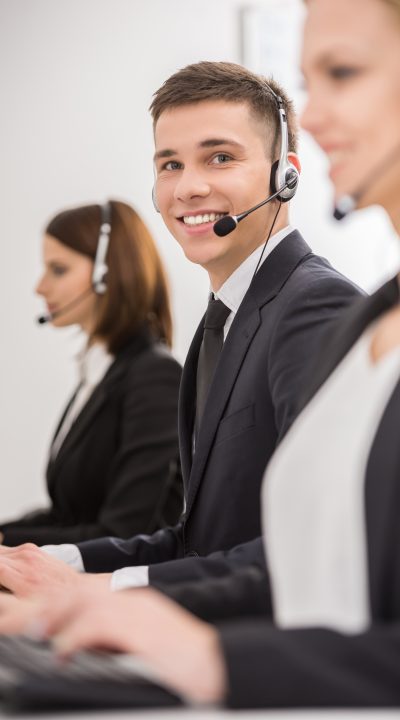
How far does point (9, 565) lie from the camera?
1.48m

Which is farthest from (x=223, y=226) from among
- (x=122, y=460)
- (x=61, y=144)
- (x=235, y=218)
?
(x=61, y=144)

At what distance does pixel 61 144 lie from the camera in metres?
4.20

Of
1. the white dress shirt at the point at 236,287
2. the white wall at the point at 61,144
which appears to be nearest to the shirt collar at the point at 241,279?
the white dress shirt at the point at 236,287

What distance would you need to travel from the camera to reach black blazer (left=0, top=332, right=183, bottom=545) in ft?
8.02

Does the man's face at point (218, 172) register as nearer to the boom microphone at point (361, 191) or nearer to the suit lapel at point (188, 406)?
the suit lapel at point (188, 406)

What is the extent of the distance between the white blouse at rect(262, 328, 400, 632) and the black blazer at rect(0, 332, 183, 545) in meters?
1.47

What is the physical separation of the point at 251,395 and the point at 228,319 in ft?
0.87

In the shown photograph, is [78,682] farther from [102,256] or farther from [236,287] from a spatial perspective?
[102,256]

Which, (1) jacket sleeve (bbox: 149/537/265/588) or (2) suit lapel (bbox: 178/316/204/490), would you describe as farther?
(2) suit lapel (bbox: 178/316/204/490)

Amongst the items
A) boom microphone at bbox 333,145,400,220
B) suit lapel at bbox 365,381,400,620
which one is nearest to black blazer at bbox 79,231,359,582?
boom microphone at bbox 333,145,400,220

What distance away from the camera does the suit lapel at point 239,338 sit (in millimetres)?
1537

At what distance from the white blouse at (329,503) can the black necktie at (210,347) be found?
2.40 ft

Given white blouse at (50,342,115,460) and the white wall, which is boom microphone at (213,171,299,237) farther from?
the white wall

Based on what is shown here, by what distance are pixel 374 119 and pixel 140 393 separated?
66.0 inches
